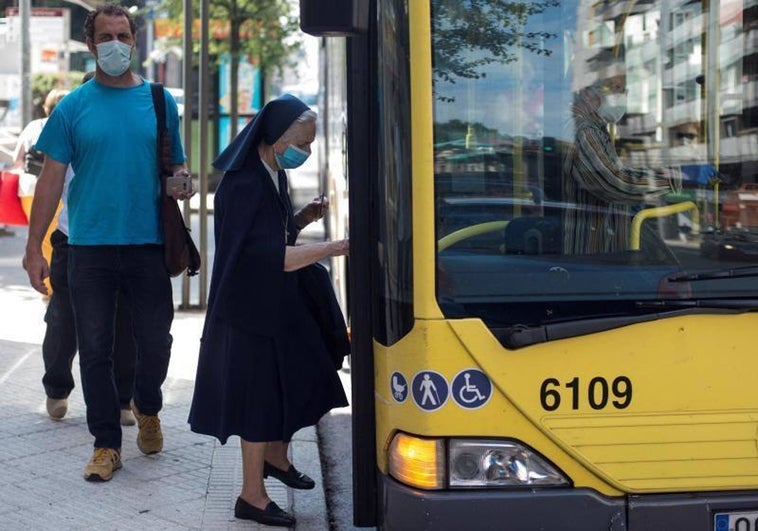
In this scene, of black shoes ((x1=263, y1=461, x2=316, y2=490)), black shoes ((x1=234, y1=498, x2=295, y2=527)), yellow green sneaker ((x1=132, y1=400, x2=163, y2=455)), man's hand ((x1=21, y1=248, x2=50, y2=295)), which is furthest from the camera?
yellow green sneaker ((x1=132, y1=400, x2=163, y2=455))

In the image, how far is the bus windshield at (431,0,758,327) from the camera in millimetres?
3656

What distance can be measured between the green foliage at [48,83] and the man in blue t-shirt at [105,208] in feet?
30.4

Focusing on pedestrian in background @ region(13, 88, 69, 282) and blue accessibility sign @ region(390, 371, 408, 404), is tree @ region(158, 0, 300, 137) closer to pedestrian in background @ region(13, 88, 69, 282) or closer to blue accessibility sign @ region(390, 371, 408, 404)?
pedestrian in background @ region(13, 88, 69, 282)

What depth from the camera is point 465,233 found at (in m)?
3.69

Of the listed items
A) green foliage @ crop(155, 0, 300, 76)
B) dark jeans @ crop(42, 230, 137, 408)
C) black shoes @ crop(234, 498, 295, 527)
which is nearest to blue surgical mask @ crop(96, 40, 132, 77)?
dark jeans @ crop(42, 230, 137, 408)

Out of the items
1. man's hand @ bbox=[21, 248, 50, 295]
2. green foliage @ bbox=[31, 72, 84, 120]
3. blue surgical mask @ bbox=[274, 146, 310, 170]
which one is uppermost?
green foliage @ bbox=[31, 72, 84, 120]

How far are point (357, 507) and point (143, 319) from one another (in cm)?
195

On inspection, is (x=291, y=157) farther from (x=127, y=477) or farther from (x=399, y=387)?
(x=127, y=477)

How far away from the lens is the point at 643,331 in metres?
3.62

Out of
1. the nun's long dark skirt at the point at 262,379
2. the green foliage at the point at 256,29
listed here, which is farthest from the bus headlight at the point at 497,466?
the green foliage at the point at 256,29

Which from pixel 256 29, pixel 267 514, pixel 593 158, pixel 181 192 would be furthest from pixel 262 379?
pixel 256 29

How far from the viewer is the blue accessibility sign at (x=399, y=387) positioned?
3678 mm

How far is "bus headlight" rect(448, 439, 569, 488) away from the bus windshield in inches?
14.2

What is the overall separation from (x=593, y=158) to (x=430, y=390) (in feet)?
2.78
